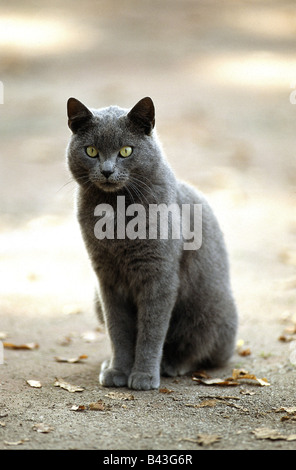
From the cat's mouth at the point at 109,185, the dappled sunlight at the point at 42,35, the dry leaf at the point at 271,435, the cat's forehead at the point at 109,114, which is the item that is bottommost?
the dry leaf at the point at 271,435

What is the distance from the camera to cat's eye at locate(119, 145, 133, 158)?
10.2 feet

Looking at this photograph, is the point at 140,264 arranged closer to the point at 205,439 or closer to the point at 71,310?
the point at 205,439

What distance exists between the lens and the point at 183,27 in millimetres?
15000

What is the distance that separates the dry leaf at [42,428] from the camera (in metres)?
2.54

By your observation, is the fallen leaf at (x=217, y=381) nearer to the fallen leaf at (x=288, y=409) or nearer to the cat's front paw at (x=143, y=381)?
the cat's front paw at (x=143, y=381)

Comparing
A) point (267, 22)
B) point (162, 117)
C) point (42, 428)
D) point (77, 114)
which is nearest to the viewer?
point (42, 428)

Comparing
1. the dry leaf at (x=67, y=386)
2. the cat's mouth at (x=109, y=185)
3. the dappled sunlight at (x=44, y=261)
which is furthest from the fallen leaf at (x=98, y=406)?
the dappled sunlight at (x=44, y=261)

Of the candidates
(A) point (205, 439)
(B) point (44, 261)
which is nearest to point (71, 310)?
(B) point (44, 261)

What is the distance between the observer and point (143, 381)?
10.6 ft

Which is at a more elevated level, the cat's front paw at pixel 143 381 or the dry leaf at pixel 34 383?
the cat's front paw at pixel 143 381

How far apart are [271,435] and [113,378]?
1.08 meters

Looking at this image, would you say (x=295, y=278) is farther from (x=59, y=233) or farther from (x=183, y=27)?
(x=183, y=27)

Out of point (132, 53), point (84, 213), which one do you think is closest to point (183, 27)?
point (132, 53)

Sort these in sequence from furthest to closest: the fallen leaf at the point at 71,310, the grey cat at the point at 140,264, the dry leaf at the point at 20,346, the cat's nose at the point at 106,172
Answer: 1. the fallen leaf at the point at 71,310
2. the dry leaf at the point at 20,346
3. the grey cat at the point at 140,264
4. the cat's nose at the point at 106,172
